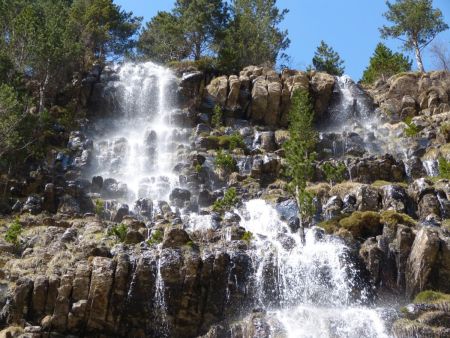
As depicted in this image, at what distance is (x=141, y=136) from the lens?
161 feet

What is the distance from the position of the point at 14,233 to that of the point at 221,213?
12.0 meters

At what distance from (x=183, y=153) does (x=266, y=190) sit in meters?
8.49

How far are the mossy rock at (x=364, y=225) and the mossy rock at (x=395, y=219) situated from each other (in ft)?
1.00

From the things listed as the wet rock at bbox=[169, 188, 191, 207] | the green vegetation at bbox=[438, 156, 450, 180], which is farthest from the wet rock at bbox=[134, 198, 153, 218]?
the green vegetation at bbox=[438, 156, 450, 180]

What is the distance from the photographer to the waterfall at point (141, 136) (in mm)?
41500

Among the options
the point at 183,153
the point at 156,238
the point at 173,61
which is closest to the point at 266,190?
the point at 183,153

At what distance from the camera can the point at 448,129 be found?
43.4 meters

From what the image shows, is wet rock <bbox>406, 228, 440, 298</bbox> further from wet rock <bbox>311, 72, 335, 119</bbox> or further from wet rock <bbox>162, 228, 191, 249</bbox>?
wet rock <bbox>311, 72, 335, 119</bbox>

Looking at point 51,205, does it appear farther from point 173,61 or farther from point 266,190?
point 173,61

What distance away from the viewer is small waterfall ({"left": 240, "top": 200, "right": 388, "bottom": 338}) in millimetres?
24084

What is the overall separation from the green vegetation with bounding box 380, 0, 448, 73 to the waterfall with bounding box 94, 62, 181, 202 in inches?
944

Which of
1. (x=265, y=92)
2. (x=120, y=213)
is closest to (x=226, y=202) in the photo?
(x=120, y=213)

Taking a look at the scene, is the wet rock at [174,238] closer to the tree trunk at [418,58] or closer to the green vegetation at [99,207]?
the green vegetation at [99,207]

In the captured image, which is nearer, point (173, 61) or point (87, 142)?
point (87, 142)
